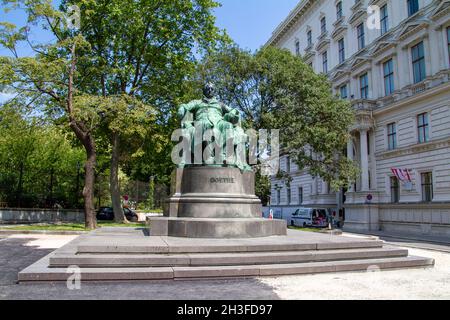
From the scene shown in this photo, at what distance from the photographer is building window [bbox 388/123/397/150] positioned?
32.9 m

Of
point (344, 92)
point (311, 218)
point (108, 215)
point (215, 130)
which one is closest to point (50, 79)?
point (215, 130)

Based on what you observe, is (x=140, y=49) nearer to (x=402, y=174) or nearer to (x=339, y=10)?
(x=402, y=174)

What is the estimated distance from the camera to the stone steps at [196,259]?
25.2 ft

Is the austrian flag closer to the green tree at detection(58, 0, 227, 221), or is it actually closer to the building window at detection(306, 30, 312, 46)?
the green tree at detection(58, 0, 227, 221)

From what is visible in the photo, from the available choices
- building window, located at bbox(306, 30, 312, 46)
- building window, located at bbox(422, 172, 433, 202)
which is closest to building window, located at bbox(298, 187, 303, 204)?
building window, located at bbox(306, 30, 312, 46)

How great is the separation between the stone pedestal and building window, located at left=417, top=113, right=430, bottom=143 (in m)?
21.8

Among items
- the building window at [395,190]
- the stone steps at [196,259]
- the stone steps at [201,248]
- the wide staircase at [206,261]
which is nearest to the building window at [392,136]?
the building window at [395,190]

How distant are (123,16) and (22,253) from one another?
18.4m

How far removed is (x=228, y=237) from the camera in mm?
10531

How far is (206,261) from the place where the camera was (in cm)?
798

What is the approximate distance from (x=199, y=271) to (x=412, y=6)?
30.8 metres

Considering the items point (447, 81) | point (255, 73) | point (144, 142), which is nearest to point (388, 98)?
point (447, 81)
